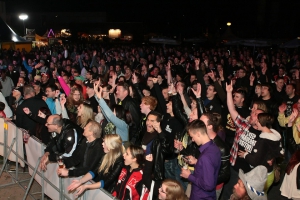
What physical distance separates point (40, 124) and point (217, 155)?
3974 millimetres

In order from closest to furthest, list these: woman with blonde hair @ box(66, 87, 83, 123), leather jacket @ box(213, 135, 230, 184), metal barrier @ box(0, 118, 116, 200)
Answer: leather jacket @ box(213, 135, 230, 184) → metal barrier @ box(0, 118, 116, 200) → woman with blonde hair @ box(66, 87, 83, 123)

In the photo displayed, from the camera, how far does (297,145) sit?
19.2 feet

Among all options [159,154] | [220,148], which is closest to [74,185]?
[159,154]

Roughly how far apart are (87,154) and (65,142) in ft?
2.14

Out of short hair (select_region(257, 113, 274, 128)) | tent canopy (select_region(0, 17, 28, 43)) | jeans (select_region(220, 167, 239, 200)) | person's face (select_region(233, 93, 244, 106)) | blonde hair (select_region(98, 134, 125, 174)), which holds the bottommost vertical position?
jeans (select_region(220, 167, 239, 200))

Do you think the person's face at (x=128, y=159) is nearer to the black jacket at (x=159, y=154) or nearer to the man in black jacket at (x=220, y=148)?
the black jacket at (x=159, y=154)

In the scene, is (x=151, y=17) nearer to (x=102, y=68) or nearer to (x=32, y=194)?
(x=102, y=68)

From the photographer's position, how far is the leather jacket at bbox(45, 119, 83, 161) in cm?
546

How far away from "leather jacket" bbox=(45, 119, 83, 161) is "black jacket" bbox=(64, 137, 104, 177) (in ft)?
0.42

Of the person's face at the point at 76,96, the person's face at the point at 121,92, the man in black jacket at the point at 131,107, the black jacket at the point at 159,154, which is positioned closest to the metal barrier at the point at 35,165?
the black jacket at the point at 159,154

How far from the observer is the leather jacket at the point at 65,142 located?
215 inches

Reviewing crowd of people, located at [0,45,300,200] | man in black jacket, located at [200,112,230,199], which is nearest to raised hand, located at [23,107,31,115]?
crowd of people, located at [0,45,300,200]

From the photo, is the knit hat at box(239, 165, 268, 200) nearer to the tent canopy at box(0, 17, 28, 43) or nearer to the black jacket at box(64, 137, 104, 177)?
the black jacket at box(64, 137, 104, 177)

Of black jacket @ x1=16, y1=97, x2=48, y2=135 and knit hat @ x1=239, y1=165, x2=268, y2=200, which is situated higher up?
black jacket @ x1=16, y1=97, x2=48, y2=135
